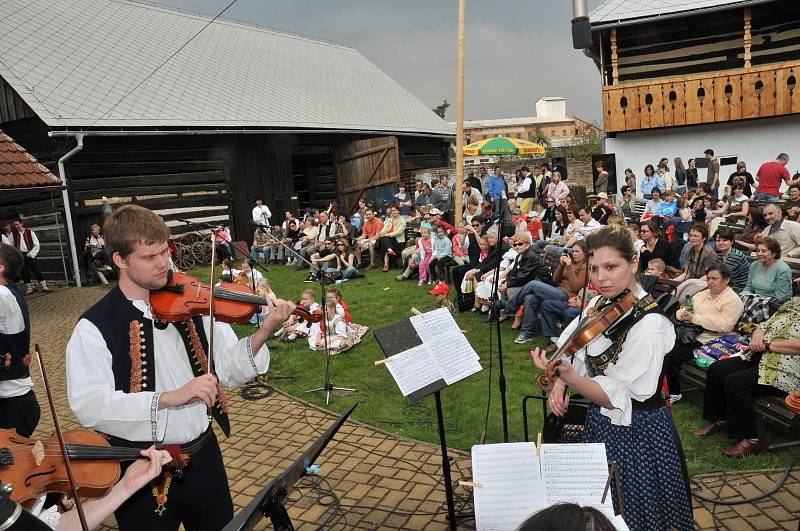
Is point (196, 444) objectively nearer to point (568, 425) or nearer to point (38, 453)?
point (38, 453)

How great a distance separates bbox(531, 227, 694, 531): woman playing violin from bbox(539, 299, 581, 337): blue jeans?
4.52 meters

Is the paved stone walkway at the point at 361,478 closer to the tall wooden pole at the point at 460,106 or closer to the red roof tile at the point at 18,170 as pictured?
the red roof tile at the point at 18,170

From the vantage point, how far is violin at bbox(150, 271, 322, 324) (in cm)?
261

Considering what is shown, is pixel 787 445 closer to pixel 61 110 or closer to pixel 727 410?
pixel 727 410

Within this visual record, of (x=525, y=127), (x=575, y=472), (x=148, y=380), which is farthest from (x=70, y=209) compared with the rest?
(x=525, y=127)

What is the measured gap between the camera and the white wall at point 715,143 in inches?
602

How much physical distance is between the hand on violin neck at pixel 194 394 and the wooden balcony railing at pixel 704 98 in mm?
16501

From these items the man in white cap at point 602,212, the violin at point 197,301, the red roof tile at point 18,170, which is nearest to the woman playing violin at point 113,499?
the violin at point 197,301

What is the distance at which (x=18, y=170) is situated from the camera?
9.72 metres

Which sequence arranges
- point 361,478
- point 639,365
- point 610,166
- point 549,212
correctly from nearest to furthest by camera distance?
point 639,365 < point 361,478 < point 549,212 < point 610,166

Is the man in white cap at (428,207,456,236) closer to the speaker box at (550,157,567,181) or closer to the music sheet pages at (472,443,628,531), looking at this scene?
the speaker box at (550,157,567,181)

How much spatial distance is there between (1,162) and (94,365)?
30.7 feet

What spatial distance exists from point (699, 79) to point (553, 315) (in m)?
11.9

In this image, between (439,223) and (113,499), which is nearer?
(113,499)
